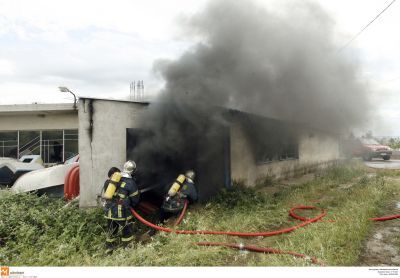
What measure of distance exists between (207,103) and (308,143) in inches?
291

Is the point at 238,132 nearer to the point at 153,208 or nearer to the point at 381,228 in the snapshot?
the point at 153,208

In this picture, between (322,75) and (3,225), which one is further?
(322,75)

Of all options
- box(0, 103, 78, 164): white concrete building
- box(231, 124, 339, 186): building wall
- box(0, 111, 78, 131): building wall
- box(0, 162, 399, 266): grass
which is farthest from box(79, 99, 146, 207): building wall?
box(0, 111, 78, 131): building wall

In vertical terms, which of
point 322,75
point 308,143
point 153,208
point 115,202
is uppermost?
point 322,75

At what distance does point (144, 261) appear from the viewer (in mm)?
3240

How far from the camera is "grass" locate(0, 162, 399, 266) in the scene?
3305 millimetres

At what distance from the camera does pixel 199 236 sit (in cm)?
398

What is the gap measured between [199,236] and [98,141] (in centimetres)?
312

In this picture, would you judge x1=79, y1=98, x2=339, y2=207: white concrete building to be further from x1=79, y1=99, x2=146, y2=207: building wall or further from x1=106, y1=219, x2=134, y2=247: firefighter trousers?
x1=106, y1=219, x2=134, y2=247: firefighter trousers

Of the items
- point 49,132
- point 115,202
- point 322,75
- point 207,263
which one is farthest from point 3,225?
point 322,75

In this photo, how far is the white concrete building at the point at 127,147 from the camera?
18.0 ft
